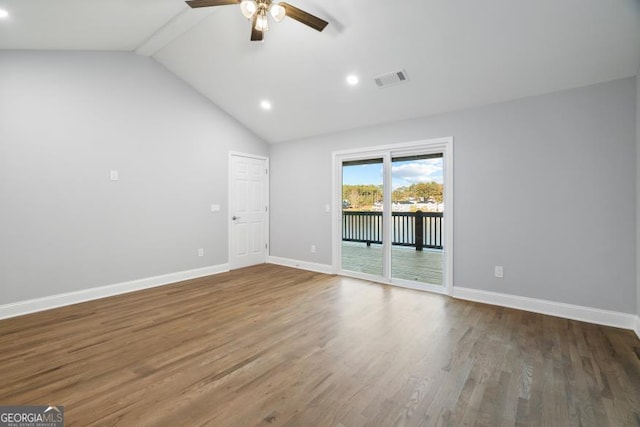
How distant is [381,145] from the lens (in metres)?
4.34

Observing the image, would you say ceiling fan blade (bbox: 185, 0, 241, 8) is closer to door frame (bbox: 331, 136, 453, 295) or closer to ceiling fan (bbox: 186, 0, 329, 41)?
ceiling fan (bbox: 186, 0, 329, 41)

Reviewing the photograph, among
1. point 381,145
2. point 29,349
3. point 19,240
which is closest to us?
point 29,349

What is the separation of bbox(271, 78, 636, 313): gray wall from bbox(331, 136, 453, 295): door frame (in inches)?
3.7

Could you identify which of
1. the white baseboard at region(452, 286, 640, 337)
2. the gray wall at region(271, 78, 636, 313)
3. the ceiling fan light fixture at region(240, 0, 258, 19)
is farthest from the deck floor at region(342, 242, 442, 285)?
the ceiling fan light fixture at region(240, 0, 258, 19)

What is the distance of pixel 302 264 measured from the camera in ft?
17.6

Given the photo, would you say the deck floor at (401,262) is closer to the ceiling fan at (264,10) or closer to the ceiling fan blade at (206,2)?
the ceiling fan at (264,10)

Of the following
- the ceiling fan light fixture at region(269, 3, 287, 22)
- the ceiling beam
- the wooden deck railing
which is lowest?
the wooden deck railing

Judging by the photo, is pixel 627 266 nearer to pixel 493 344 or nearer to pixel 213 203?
pixel 493 344

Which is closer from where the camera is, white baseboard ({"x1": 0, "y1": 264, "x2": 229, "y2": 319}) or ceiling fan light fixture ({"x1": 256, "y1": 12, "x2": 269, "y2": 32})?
ceiling fan light fixture ({"x1": 256, "y1": 12, "x2": 269, "y2": 32})

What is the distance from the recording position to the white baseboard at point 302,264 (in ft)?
16.4

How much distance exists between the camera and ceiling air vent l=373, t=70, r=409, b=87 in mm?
3324

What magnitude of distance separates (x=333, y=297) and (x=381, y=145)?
2349 mm

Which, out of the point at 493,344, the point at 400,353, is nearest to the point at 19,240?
the point at 400,353

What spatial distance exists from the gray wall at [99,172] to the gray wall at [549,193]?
345cm
